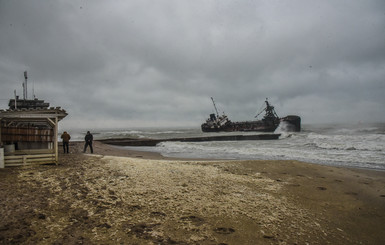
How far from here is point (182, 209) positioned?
4.89 m

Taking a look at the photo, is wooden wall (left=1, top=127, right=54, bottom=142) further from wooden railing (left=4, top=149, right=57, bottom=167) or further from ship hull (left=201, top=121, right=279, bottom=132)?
ship hull (left=201, top=121, right=279, bottom=132)

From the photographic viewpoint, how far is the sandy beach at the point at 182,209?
149 inches

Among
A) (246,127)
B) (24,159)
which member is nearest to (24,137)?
(24,159)

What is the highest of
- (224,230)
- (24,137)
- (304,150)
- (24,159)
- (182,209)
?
(24,137)

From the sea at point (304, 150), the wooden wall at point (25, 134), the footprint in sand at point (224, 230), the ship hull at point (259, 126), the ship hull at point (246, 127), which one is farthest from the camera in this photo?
the ship hull at point (246, 127)

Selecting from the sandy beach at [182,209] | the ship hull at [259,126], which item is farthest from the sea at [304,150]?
the ship hull at [259,126]

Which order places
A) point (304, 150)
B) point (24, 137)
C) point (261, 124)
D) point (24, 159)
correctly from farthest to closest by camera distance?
point (261, 124) < point (304, 150) < point (24, 137) < point (24, 159)

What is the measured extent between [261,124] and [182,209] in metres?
57.6

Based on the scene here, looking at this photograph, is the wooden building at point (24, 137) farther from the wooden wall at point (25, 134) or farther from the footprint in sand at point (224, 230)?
the footprint in sand at point (224, 230)

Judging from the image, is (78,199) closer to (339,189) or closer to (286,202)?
(286,202)

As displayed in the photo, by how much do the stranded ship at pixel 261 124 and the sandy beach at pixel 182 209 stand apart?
4972 centimetres

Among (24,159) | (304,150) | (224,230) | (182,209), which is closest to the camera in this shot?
(224,230)

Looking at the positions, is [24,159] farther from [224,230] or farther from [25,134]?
[224,230]

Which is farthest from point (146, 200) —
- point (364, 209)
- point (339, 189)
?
point (339, 189)
